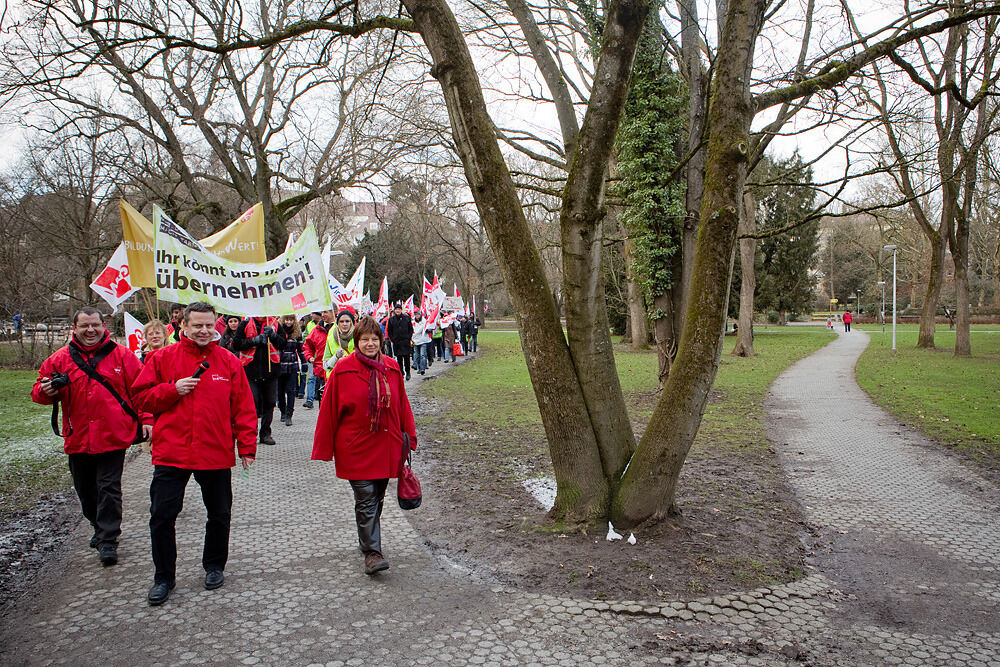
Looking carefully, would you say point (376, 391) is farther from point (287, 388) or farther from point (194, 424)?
point (287, 388)

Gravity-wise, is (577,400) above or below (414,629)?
above

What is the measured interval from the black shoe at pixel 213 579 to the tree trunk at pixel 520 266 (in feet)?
8.00

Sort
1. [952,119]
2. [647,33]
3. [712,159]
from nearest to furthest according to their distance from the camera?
[712,159] < [647,33] < [952,119]

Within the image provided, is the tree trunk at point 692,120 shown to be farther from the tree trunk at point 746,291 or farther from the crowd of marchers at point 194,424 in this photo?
the tree trunk at point 746,291

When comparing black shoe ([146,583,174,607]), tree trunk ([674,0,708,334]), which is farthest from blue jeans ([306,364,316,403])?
black shoe ([146,583,174,607])

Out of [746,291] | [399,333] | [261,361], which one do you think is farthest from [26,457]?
[746,291]

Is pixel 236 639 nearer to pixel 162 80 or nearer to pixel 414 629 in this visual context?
pixel 414 629

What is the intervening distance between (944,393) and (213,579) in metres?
14.7

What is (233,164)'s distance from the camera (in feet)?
78.6

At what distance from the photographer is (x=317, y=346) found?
1217cm

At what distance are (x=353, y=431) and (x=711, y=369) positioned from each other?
2.52 metres

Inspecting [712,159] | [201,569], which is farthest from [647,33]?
[201,569]

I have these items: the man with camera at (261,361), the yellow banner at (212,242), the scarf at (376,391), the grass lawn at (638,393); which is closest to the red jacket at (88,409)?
the scarf at (376,391)

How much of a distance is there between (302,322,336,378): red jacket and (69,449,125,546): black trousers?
21.4 ft
